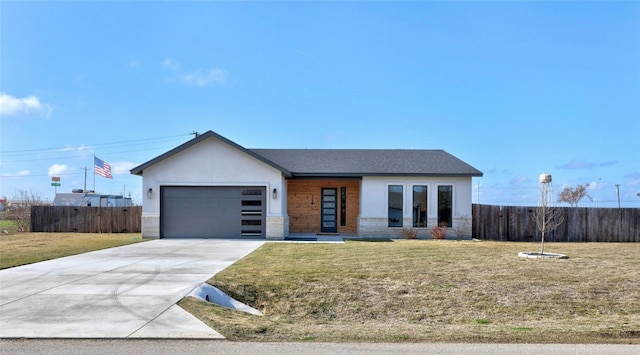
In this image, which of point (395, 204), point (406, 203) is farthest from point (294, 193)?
A: point (406, 203)

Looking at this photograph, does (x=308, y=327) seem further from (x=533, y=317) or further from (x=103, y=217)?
(x=103, y=217)

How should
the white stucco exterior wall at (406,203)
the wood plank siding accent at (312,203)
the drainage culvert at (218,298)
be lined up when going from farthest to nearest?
the wood plank siding accent at (312,203), the white stucco exterior wall at (406,203), the drainage culvert at (218,298)

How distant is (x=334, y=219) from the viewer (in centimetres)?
2309

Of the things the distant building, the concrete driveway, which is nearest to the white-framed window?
the concrete driveway

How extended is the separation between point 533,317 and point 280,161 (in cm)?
1619

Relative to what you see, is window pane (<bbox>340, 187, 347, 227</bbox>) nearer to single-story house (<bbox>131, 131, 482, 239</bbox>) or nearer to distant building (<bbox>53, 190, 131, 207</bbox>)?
single-story house (<bbox>131, 131, 482, 239</bbox>)

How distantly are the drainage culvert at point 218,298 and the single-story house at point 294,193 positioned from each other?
11044mm

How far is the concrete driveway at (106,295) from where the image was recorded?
20.5 ft

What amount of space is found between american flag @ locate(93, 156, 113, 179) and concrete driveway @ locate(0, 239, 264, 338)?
22565 millimetres

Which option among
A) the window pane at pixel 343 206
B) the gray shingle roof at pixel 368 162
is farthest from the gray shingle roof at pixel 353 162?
the window pane at pixel 343 206

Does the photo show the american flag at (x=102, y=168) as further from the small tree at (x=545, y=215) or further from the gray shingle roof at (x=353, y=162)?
the small tree at (x=545, y=215)

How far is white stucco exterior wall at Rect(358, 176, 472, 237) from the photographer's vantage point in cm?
2111

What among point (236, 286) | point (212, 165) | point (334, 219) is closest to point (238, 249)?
point (212, 165)

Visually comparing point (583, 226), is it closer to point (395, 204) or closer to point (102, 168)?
point (395, 204)
